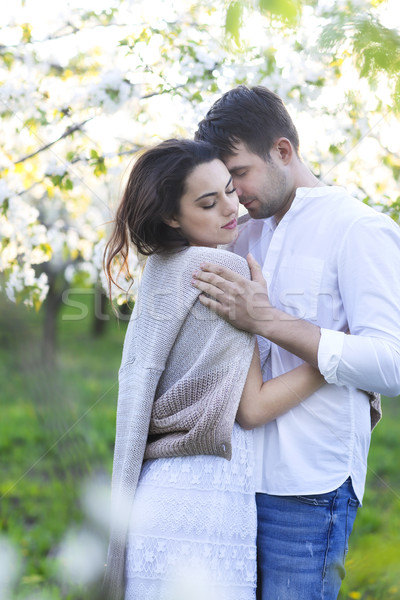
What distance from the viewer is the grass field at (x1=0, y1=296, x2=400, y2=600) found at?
3.43 feet

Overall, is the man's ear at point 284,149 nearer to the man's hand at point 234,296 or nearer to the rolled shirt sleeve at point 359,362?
the man's hand at point 234,296

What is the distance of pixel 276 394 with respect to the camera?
1555 millimetres

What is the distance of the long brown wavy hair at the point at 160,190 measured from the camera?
1768 mm

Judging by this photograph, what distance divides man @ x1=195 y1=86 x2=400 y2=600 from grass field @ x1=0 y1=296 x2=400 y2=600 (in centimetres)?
19

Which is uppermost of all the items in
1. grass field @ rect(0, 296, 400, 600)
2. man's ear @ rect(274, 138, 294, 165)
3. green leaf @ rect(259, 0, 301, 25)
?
green leaf @ rect(259, 0, 301, 25)

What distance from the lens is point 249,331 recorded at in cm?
158

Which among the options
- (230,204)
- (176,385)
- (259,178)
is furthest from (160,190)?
(176,385)

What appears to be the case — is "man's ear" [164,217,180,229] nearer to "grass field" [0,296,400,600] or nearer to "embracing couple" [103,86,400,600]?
"embracing couple" [103,86,400,600]

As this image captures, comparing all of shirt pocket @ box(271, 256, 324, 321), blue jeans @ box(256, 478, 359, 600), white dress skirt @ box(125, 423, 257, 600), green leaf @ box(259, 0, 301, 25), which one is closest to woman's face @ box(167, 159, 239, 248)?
shirt pocket @ box(271, 256, 324, 321)

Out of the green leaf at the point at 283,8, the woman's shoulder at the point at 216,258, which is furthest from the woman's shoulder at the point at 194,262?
the green leaf at the point at 283,8

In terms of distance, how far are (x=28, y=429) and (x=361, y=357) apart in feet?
16.9

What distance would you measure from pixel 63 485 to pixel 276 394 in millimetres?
570

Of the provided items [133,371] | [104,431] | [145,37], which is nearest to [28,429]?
[104,431]

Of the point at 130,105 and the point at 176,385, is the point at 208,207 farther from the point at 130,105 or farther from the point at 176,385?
the point at 130,105
